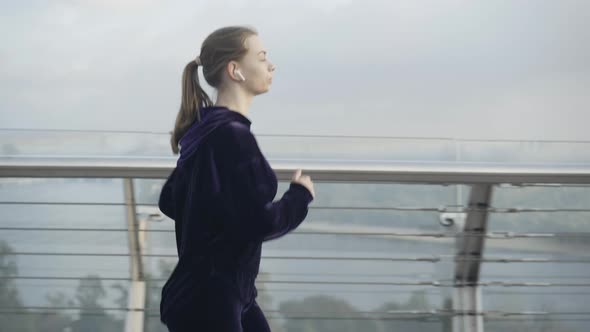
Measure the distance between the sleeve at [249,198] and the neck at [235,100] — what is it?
12cm

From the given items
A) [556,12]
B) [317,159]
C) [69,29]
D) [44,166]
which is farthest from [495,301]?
[556,12]

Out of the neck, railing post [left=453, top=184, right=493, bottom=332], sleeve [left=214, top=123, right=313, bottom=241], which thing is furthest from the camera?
railing post [left=453, top=184, right=493, bottom=332]

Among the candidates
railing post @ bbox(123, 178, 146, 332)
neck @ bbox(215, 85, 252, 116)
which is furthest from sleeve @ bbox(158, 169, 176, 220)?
railing post @ bbox(123, 178, 146, 332)

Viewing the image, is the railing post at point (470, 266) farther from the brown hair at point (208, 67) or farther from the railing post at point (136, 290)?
the brown hair at point (208, 67)

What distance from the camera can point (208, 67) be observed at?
1.75 meters

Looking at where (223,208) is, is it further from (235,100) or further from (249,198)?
(235,100)

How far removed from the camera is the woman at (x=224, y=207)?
1575 millimetres

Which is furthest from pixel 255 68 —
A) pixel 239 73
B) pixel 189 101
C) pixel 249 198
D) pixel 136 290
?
pixel 136 290

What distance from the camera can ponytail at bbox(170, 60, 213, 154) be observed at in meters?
1.75

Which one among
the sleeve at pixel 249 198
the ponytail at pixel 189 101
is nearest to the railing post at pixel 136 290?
the ponytail at pixel 189 101

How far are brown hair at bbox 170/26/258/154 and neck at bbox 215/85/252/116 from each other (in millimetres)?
31

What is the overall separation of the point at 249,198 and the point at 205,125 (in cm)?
17

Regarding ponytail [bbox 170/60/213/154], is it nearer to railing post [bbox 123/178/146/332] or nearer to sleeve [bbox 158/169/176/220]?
sleeve [bbox 158/169/176/220]

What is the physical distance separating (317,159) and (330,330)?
2.16 ft
